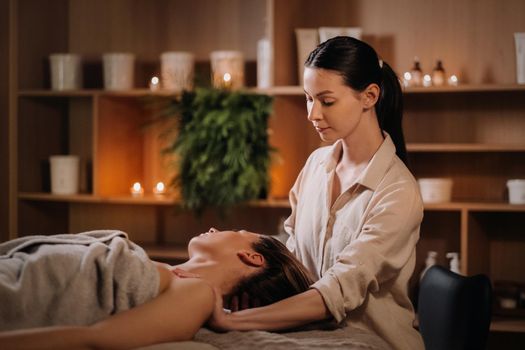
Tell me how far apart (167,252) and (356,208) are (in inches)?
79.5

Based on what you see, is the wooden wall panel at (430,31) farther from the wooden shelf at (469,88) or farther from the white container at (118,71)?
the white container at (118,71)

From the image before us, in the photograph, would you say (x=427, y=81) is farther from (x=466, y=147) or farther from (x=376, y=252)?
(x=376, y=252)

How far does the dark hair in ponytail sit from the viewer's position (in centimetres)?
217

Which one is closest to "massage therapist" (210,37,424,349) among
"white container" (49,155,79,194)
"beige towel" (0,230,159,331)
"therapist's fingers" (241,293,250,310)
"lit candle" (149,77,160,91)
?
"therapist's fingers" (241,293,250,310)

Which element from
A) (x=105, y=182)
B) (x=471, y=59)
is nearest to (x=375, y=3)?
(x=471, y=59)

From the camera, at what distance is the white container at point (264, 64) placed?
3871mm

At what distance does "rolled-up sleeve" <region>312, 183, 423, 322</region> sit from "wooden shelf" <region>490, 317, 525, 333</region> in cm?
159

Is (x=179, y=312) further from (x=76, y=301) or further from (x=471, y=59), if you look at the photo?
(x=471, y=59)

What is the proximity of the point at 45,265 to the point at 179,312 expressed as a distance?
0.89ft

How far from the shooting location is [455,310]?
207 cm

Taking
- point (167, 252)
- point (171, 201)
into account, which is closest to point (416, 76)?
point (171, 201)

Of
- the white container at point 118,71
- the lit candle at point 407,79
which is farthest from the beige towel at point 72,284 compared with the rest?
the white container at point 118,71

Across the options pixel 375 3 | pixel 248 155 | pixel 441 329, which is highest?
pixel 375 3

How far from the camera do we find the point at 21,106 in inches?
168
